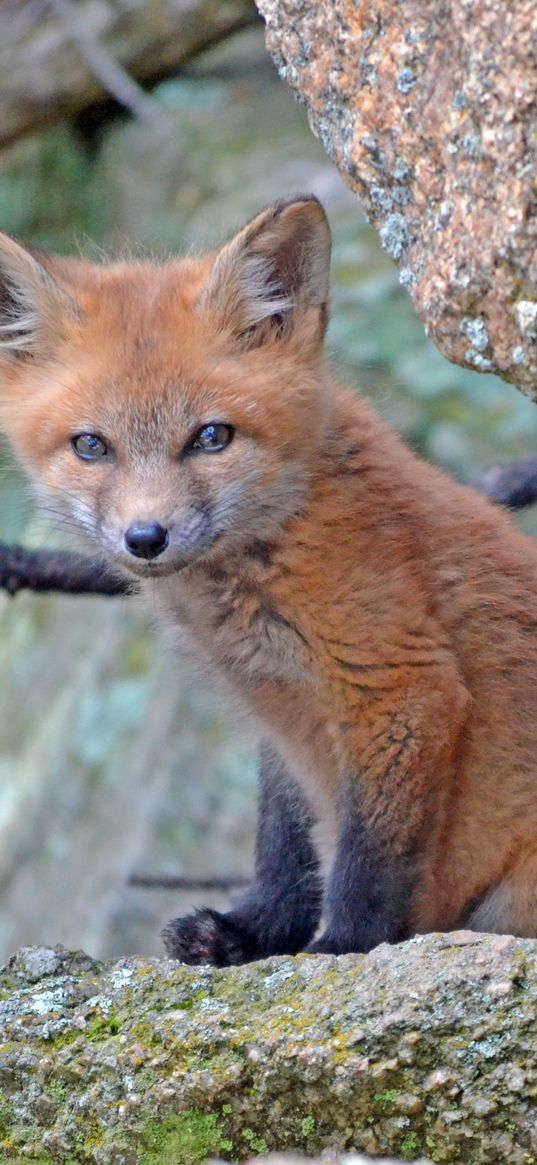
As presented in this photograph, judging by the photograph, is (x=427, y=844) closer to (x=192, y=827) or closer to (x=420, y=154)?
(x=420, y=154)

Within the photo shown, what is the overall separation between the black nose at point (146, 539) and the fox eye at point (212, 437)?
0.96 feet

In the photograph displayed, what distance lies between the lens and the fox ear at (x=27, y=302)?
3.81m

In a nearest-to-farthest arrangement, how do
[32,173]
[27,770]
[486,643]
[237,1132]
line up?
[237,1132], [486,643], [27,770], [32,173]

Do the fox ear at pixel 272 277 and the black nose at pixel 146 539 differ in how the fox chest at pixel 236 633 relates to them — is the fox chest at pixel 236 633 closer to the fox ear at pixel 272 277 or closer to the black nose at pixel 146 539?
the black nose at pixel 146 539

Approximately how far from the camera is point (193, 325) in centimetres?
377

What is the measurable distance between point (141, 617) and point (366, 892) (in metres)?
4.10

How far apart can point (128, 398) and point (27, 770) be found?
5.40 metres

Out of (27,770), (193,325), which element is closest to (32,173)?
(27,770)

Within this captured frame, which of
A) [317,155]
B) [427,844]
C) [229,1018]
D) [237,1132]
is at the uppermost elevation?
[317,155]

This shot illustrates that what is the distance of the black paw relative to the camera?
151 inches

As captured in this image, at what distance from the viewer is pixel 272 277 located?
12.7ft

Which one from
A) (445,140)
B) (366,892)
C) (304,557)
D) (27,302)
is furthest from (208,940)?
(445,140)

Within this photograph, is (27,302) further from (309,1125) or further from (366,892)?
(309,1125)

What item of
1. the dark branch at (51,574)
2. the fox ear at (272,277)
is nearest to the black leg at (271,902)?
the dark branch at (51,574)
